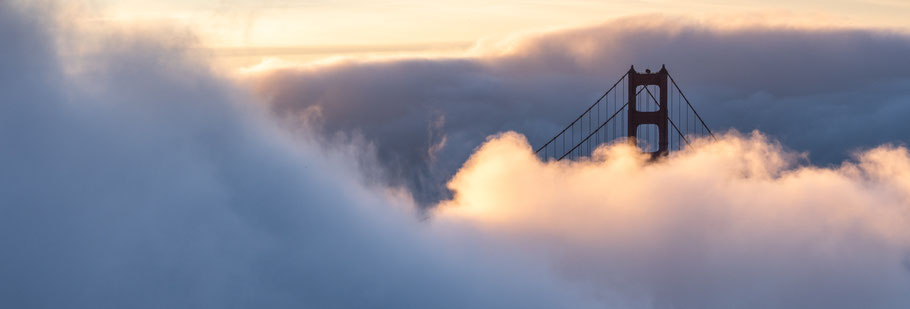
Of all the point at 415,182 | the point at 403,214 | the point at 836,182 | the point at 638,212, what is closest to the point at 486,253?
the point at 403,214

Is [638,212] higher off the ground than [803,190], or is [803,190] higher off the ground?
[803,190]

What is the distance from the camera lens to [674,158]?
8850 cm

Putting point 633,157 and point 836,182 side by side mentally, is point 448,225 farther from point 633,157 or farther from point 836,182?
point 836,182

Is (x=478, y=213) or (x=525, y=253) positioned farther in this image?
(x=478, y=213)

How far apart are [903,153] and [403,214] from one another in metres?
85.7

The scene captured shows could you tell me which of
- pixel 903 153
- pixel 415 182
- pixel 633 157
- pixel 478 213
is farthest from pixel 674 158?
pixel 415 182

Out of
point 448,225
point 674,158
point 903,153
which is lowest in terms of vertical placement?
point 448,225

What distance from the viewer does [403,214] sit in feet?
201

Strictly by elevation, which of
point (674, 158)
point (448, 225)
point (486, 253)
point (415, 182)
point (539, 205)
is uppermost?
point (415, 182)

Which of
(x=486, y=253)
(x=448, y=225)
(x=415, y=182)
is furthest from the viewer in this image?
(x=415, y=182)

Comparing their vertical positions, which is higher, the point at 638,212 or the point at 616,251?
the point at 638,212

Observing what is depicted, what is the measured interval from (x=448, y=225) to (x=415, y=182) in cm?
9469

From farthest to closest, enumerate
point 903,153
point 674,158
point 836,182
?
point 903,153 < point 836,182 < point 674,158

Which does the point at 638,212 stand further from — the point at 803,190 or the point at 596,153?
the point at 803,190
